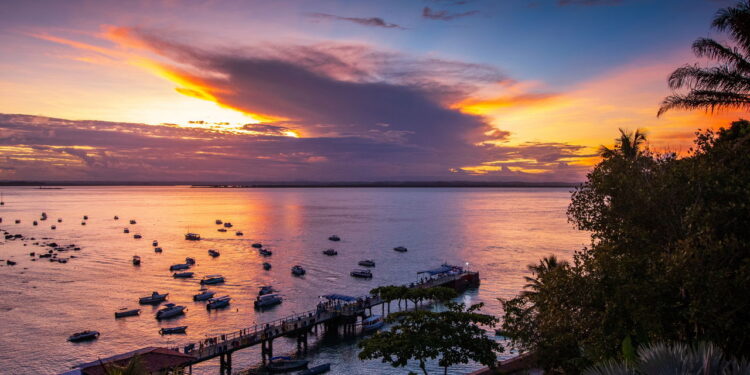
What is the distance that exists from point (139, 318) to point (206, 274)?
81.1 ft

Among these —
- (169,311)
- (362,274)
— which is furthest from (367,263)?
(169,311)

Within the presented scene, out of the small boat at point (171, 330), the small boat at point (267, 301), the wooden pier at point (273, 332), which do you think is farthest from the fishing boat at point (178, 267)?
the wooden pier at point (273, 332)

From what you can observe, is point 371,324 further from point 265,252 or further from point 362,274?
point 265,252

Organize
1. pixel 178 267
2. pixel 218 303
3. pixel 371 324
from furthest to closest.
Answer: pixel 178 267 → pixel 218 303 → pixel 371 324

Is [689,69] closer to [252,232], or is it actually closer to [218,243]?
[218,243]

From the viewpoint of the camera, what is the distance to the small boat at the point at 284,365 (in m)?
42.3

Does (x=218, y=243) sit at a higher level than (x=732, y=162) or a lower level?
lower

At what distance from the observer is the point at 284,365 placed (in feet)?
140

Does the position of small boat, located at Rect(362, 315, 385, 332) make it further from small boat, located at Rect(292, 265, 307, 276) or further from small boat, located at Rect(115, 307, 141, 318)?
small boat, located at Rect(115, 307, 141, 318)

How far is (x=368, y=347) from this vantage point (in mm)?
24016

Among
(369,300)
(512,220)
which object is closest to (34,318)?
(369,300)

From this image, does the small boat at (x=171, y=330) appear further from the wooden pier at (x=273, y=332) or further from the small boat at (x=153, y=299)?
the small boat at (x=153, y=299)

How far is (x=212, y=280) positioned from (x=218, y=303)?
537 inches

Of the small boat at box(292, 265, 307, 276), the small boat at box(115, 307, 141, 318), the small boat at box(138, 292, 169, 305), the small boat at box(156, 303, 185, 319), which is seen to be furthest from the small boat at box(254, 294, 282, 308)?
the small boat at box(292, 265, 307, 276)
